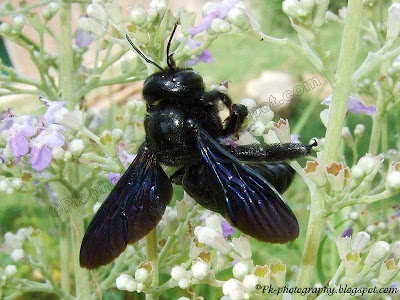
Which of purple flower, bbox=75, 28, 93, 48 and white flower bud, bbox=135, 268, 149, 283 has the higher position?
purple flower, bbox=75, 28, 93, 48

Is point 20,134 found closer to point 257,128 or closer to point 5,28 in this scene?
point 5,28

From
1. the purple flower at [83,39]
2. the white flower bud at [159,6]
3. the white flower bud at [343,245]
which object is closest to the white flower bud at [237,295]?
the white flower bud at [343,245]

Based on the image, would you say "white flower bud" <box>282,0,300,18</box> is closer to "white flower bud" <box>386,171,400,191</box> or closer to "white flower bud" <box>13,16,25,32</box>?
"white flower bud" <box>386,171,400,191</box>

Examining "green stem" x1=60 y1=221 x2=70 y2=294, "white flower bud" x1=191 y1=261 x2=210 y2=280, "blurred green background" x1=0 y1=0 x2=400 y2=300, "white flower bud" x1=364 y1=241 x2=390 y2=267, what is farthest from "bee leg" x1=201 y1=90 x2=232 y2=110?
"green stem" x1=60 y1=221 x2=70 y2=294

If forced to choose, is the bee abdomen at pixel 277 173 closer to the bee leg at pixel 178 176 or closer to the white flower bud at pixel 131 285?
the bee leg at pixel 178 176

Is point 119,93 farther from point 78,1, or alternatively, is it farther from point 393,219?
point 393,219

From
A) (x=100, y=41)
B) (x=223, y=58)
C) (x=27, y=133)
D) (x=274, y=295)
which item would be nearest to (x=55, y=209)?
(x=27, y=133)
